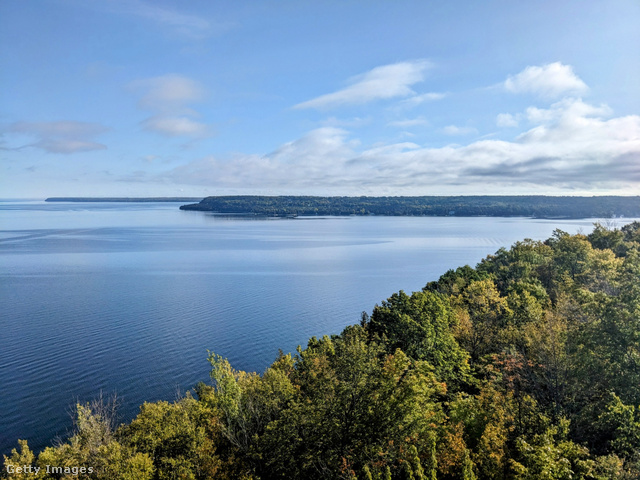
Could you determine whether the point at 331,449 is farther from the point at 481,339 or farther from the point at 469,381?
the point at 481,339

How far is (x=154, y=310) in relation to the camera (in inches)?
2702

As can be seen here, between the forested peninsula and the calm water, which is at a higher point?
the forested peninsula

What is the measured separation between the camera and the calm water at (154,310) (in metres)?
42.1

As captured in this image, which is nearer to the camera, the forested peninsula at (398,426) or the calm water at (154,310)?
the forested peninsula at (398,426)

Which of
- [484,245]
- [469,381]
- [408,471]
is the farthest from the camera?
[484,245]

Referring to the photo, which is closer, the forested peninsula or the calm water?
the forested peninsula

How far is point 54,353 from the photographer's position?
49.3 m

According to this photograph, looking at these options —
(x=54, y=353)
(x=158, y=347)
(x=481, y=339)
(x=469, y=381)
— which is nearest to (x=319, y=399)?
(x=469, y=381)

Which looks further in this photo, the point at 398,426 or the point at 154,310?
the point at 154,310

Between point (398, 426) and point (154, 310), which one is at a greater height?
point (398, 426)

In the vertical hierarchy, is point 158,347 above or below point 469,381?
below

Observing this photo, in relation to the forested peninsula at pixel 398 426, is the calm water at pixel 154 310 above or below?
below

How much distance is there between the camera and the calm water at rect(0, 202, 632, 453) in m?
42.1

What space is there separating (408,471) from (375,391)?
473cm
